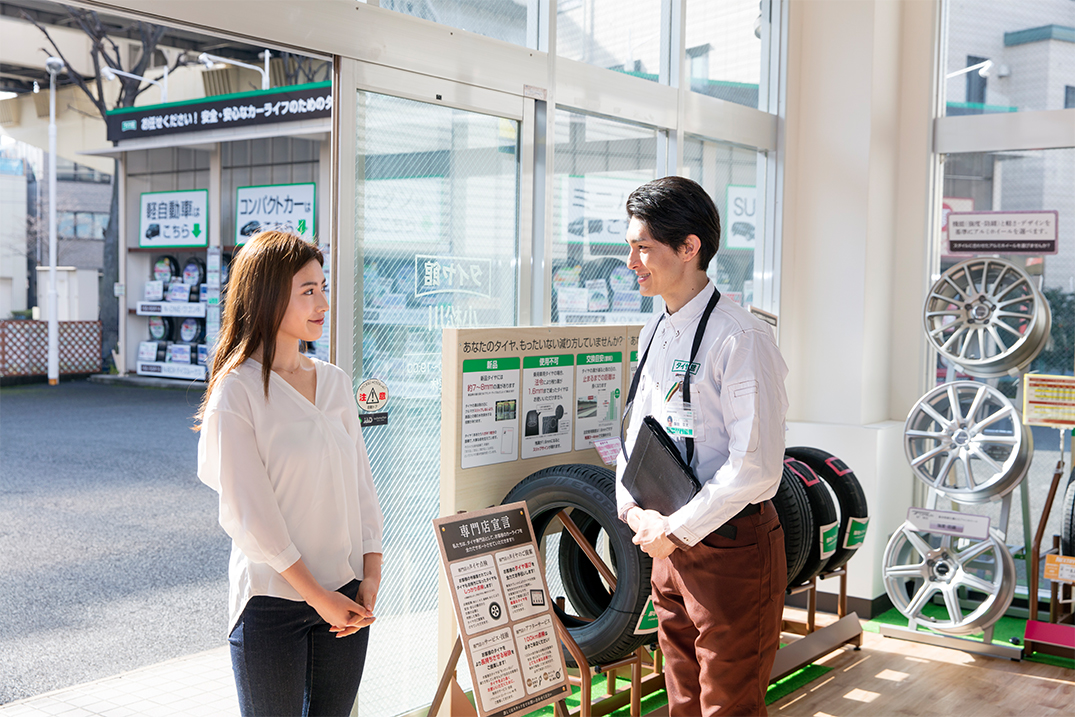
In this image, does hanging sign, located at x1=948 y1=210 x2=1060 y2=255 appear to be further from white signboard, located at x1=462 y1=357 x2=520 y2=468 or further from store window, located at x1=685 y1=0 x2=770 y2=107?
white signboard, located at x1=462 y1=357 x2=520 y2=468

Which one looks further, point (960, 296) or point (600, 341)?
point (960, 296)

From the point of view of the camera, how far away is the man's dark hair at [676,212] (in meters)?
2.20

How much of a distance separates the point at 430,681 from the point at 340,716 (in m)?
1.45

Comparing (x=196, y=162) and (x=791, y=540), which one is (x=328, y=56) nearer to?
(x=791, y=540)

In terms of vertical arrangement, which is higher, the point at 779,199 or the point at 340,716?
the point at 779,199

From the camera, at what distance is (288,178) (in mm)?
13664

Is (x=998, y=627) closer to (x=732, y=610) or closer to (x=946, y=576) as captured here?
(x=946, y=576)

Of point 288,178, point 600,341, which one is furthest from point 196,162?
point 600,341

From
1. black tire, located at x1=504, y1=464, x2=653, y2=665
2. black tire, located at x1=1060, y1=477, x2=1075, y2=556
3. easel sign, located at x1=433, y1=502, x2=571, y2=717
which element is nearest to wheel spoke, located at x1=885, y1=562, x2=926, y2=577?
black tire, located at x1=1060, y1=477, x2=1075, y2=556

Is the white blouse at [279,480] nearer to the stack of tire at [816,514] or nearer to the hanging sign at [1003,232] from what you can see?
the stack of tire at [816,514]

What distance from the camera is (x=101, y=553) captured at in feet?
19.1

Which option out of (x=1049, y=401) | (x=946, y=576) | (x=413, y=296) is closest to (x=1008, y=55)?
(x=1049, y=401)

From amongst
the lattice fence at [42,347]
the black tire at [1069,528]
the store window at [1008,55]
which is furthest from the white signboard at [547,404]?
the lattice fence at [42,347]

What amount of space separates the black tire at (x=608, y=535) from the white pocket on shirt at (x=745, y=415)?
705 mm
